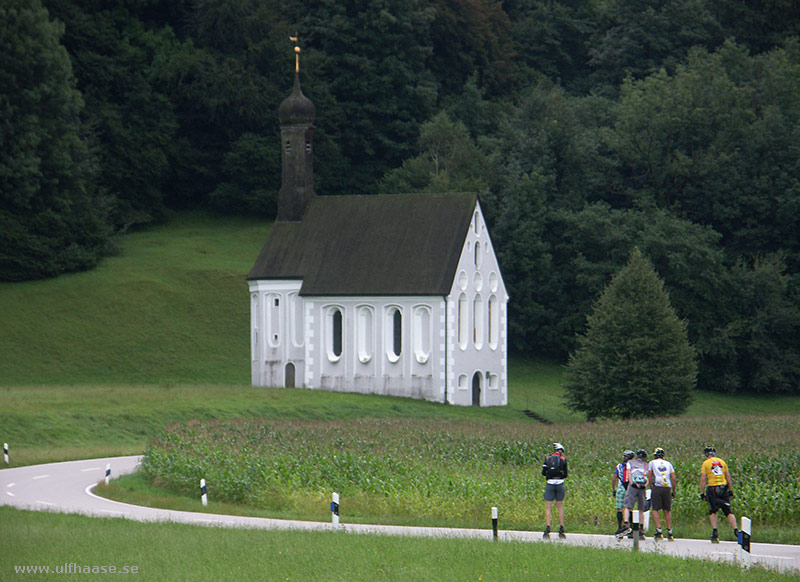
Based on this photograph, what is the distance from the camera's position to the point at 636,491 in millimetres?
26500

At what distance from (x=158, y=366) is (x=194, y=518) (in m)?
46.7

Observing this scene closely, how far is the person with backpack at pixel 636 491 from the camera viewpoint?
86.3 ft

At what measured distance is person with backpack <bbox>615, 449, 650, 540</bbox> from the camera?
26312 mm

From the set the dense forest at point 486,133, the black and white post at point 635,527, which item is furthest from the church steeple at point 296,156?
the black and white post at point 635,527

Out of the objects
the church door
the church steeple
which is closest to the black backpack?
the church door

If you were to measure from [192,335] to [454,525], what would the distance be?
52.4 meters

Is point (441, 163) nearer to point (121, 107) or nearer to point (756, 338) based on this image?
point (121, 107)

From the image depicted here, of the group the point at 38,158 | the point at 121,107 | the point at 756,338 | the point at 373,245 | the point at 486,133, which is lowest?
the point at 756,338

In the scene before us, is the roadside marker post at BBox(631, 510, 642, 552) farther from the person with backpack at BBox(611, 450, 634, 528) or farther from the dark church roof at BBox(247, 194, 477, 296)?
the dark church roof at BBox(247, 194, 477, 296)

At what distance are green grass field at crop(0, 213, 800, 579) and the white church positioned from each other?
7.24 feet

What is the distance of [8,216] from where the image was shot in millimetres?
82250

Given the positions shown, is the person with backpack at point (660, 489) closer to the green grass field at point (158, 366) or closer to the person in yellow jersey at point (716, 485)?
the person in yellow jersey at point (716, 485)

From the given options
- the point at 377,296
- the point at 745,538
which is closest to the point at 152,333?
the point at 377,296

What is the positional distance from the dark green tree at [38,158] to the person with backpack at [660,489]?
61089 mm
